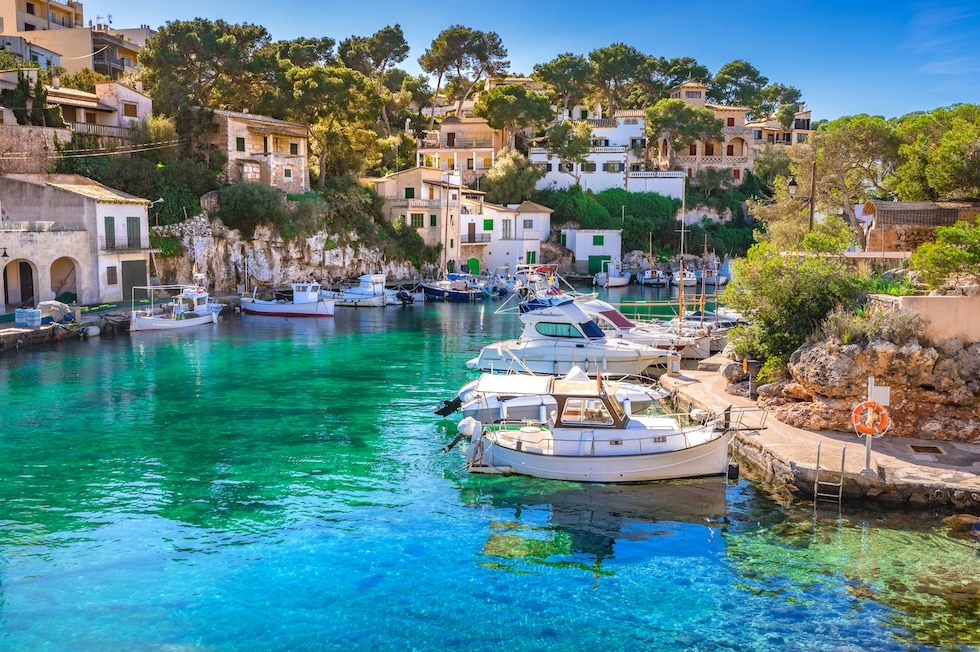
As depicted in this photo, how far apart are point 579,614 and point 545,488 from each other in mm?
5566

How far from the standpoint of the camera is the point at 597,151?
266ft

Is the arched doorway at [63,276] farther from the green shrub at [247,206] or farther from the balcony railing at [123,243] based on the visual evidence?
the green shrub at [247,206]

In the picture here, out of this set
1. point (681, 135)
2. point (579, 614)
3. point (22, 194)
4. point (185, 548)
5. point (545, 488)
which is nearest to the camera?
point (579, 614)

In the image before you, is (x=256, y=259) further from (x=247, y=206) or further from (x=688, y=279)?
(x=688, y=279)

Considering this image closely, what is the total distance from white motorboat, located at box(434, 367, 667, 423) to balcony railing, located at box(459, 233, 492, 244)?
148 feet

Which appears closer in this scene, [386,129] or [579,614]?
[579,614]

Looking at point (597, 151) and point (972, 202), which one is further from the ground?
Answer: point (597, 151)

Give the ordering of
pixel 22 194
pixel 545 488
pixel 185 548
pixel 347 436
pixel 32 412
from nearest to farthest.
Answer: pixel 185 548 → pixel 545 488 → pixel 347 436 → pixel 32 412 → pixel 22 194

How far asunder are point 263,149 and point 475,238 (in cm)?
1888

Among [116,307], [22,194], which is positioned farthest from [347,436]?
[22,194]

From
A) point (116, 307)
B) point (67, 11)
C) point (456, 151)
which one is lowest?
point (116, 307)

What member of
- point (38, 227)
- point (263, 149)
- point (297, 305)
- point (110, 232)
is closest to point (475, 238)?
point (263, 149)

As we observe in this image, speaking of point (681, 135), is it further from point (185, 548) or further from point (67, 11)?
point (185, 548)

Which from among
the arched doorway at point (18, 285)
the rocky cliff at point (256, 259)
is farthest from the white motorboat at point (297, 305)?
the arched doorway at point (18, 285)
